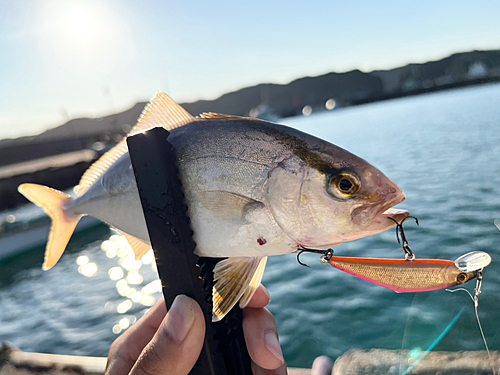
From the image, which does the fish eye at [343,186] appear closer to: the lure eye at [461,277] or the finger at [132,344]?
the lure eye at [461,277]

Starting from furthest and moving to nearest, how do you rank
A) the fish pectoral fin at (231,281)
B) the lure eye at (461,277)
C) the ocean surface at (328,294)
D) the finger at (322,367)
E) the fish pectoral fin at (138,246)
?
the ocean surface at (328,294)
the finger at (322,367)
the fish pectoral fin at (138,246)
the fish pectoral fin at (231,281)
the lure eye at (461,277)

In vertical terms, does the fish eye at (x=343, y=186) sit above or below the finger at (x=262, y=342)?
above

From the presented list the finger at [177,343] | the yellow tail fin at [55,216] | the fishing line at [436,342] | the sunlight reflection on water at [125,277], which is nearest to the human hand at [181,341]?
the finger at [177,343]

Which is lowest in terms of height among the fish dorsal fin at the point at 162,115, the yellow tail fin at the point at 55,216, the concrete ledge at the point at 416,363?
the concrete ledge at the point at 416,363

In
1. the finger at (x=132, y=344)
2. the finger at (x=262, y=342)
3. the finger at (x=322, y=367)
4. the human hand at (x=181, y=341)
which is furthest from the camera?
the finger at (x=322, y=367)

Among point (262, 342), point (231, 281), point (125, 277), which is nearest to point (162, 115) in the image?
point (231, 281)

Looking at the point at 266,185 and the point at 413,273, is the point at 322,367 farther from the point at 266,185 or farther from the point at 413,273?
the point at 266,185

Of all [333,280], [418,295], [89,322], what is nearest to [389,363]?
[418,295]
